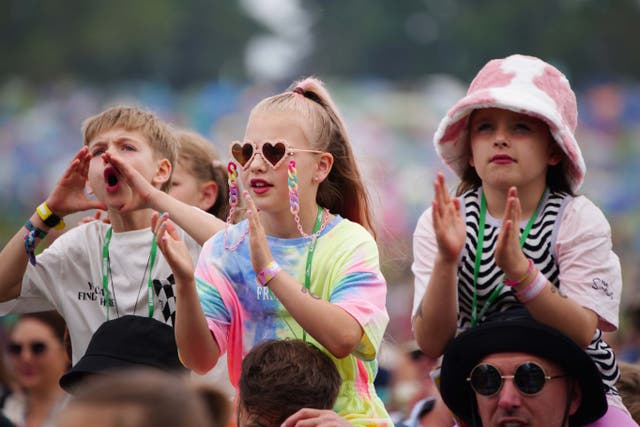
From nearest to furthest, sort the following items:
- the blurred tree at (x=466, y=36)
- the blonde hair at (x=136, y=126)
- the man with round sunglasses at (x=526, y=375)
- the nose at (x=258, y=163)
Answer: the man with round sunglasses at (x=526, y=375), the nose at (x=258, y=163), the blonde hair at (x=136, y=126), the blurred tree at (x=466, y=36)

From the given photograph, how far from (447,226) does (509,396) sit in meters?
0.63

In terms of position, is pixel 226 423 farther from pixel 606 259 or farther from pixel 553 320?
pixel 606 259

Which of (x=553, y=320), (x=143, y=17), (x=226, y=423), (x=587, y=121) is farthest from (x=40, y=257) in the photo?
(x=143, y=17)

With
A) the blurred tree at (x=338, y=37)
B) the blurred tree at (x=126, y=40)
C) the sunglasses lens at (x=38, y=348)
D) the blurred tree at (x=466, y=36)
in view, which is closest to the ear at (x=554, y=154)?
the sunglasses lens at (x=38, y=348)

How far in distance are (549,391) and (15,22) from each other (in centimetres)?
4342

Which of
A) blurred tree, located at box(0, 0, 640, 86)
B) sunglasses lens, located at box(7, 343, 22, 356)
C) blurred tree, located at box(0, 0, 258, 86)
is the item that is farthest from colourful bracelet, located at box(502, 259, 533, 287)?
blurred tree, located at box(0, 0, 258, 86)

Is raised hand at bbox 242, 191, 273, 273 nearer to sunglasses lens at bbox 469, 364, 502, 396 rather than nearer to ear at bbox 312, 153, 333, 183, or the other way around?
ear at bbox 312, 153, 333, 183

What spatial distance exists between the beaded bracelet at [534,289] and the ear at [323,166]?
94 cm

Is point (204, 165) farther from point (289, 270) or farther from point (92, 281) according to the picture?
point (289, 270)

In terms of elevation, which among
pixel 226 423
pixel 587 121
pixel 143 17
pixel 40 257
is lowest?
pixel 226 423

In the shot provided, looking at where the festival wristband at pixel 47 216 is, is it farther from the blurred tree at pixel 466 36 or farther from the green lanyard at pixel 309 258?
the blurred tree at pixel 466 36

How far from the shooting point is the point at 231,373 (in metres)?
5.23

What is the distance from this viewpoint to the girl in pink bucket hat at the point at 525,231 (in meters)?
4.89

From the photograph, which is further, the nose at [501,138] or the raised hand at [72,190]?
the raised hand at [72,190]
